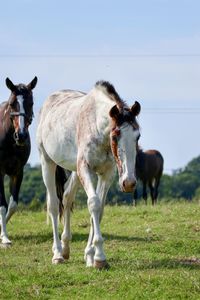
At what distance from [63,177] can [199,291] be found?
4.18 meters

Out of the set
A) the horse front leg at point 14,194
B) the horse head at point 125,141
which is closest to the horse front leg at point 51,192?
the horse head at point 125,141

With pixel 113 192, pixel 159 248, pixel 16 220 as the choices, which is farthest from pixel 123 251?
pixel 113 192

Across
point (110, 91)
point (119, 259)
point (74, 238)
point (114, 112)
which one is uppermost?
point (110, 91)

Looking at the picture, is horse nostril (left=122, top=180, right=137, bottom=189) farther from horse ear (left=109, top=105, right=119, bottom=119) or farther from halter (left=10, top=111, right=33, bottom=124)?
halter (left=10, top=111, right=33, bottom=124)

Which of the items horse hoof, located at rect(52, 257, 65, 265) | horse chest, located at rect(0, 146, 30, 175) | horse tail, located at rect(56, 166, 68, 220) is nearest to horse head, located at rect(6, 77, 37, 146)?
horse chest, located at rect(0, 146, 30, 175)

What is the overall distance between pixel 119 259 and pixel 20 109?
3306 mm

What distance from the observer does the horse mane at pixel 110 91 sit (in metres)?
8.93

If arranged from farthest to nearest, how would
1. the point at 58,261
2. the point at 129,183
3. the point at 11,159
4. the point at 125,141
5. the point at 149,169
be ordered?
the point at 149,169 → the point at 11,159 → the point at 58,261 → the point at 125,141 → the point at 129,183

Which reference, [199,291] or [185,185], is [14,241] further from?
[185,185]

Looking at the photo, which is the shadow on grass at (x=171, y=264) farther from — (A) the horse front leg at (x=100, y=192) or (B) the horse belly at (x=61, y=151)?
(B) the horse belly at (x=61, y=151)

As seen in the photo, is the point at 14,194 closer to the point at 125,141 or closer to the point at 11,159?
the point at 11,159

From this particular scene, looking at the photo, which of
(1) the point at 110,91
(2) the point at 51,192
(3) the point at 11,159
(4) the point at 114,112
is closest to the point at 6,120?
(3) the point at 11,159

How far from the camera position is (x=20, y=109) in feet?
40.2

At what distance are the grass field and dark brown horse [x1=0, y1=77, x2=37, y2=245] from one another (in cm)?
59
